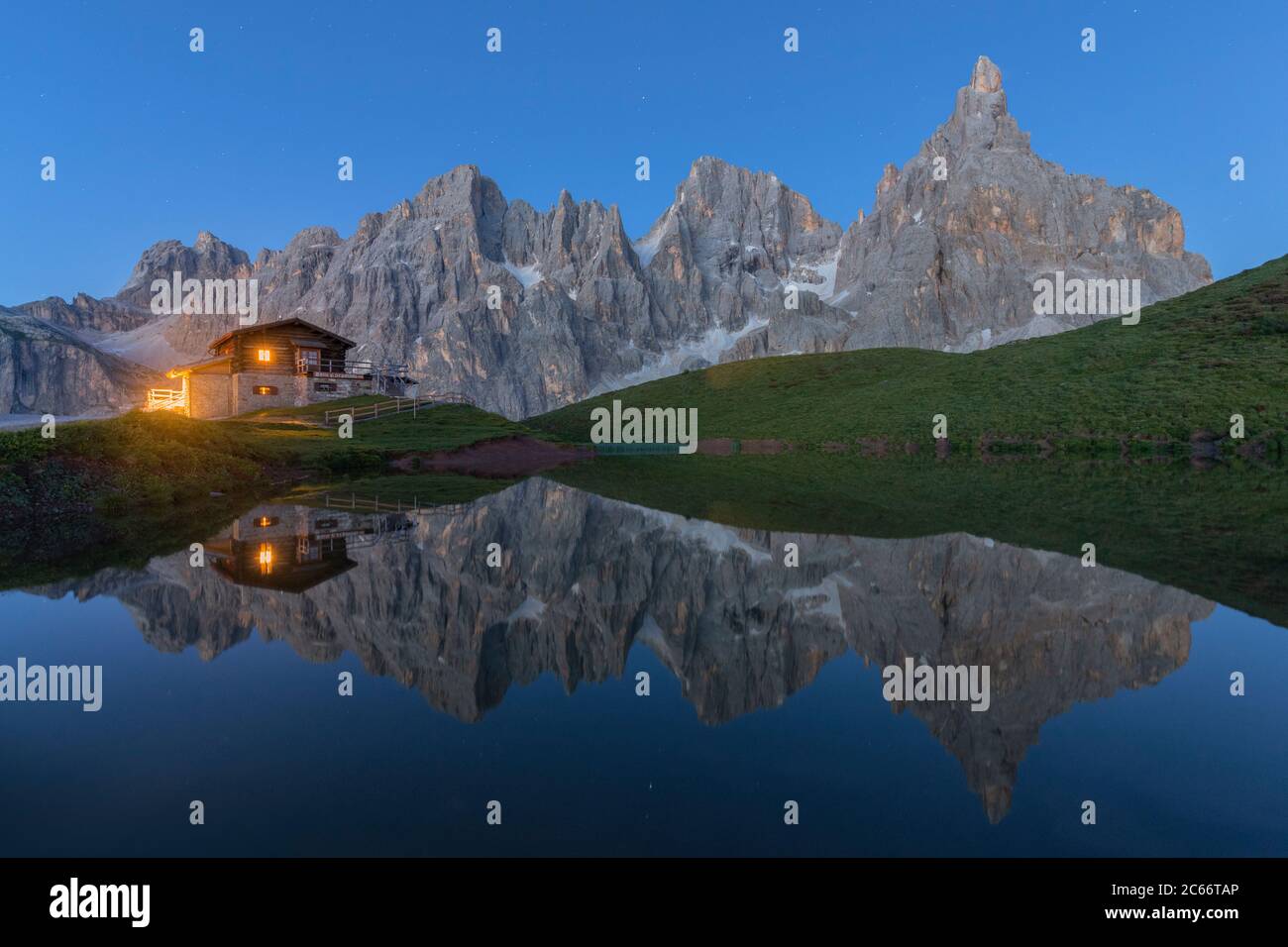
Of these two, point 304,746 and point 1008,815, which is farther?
point 304,746

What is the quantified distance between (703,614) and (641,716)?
3446 millimetres

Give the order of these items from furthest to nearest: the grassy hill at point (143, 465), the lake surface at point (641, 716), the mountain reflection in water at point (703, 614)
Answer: the grassy hill at point (143, 465) → the mountain reflection in water at point (703, 614) → the lake surface at point (641, 716)

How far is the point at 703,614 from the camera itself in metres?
10.3

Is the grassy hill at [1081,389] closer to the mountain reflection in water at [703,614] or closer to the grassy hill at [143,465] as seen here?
the mountain reflection in water at [703,614]

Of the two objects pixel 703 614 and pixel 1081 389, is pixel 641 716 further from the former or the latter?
pixel 1081 389

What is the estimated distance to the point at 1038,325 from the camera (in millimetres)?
196375

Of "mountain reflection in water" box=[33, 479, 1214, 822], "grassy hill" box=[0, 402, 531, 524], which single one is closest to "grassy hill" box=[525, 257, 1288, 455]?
"mountain reflection in water" box=[33, 479, 1214, 822]

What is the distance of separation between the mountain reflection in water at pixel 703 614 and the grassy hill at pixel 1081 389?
3958cm

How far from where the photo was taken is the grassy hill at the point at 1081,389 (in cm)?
4438

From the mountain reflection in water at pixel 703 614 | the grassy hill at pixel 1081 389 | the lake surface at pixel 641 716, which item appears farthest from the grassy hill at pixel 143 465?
the grassy hill at pixel 1081 389

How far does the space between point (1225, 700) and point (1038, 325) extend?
22291 cm

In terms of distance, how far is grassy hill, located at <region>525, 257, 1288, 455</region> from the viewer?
4438 cm
